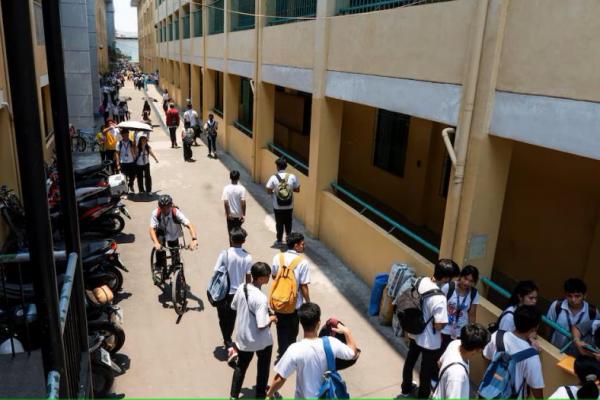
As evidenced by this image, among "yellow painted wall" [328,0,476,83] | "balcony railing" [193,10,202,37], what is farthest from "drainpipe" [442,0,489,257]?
"balcony railing" [193,10,202,37]

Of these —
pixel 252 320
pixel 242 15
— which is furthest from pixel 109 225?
pixel 242 15

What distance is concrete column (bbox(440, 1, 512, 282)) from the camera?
5125 millimetres

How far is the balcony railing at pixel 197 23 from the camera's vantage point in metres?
22.5

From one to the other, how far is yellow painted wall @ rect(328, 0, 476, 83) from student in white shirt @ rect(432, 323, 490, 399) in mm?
3187

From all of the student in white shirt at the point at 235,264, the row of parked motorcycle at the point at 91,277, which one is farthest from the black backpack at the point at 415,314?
the row of parked motorcycle at the point at 91,277

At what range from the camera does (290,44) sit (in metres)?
10.9

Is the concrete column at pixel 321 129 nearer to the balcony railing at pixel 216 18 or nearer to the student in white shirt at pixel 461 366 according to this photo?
the student in white shirt at pixel 461 366

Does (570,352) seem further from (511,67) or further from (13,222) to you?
(13,222)

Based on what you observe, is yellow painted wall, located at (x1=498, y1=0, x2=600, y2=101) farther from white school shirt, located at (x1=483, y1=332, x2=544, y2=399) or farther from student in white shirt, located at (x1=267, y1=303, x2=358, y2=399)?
student in white shirt, located at (x1=267, y1=303, x2=358, y2=399)

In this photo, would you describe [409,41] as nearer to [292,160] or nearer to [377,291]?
[377,291]

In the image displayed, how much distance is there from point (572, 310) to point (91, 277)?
5221 mm

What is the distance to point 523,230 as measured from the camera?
8.26 meters

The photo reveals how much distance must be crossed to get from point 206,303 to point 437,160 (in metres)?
6.21

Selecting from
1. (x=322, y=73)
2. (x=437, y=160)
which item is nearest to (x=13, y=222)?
(x=322, y=73)
